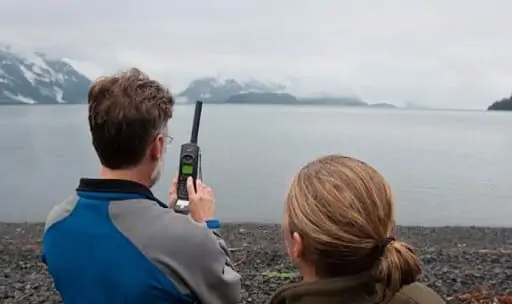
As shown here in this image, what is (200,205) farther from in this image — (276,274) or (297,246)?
(276,274)

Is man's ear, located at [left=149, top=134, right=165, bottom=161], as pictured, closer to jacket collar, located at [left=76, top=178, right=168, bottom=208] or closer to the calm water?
jacket collar, located at [left=76, top=178, right=168, bottom=208]

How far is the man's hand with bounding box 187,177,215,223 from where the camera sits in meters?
2.72

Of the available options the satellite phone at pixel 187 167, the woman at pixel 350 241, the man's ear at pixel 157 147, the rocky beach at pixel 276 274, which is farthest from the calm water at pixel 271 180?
the woman at pixel 350 241

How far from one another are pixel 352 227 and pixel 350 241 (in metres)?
0.05

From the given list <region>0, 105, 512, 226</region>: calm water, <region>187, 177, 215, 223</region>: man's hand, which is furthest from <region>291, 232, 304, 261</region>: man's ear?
<region>0, 105, 512, 226</region>: calm water

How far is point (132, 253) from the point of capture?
2410mm

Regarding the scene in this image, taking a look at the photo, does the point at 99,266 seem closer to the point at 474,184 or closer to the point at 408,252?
the point at 408,252

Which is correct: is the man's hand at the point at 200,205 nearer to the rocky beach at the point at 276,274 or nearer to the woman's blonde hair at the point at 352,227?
the woman's blonde hair at the point at 352,227

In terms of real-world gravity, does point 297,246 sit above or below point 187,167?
below

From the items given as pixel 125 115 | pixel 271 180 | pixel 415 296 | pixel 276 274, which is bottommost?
pixel 271 180

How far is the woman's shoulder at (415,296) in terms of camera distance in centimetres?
229

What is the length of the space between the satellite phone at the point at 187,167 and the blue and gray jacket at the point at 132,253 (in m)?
0.25

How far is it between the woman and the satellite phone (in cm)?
61

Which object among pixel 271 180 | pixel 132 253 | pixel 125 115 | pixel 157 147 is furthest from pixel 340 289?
pixel 271 180
